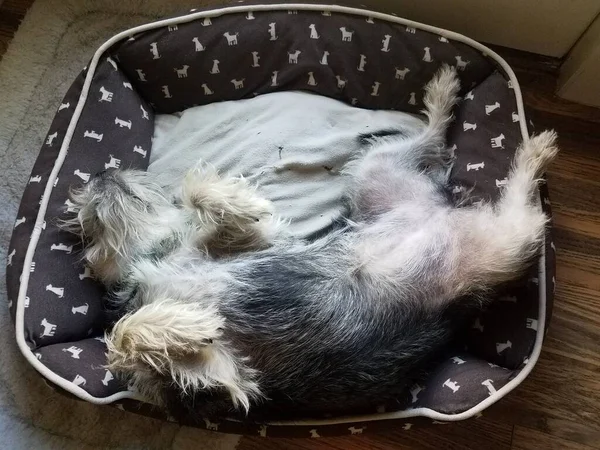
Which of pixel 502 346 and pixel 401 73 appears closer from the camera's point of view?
pixel 502 346

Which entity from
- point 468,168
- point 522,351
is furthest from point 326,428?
point 468,168

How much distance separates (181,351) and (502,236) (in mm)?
889

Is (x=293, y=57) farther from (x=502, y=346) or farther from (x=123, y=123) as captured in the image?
(x=502, y=346)

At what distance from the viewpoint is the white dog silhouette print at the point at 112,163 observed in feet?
6.63

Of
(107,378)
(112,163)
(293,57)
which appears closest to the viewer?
(107,378)

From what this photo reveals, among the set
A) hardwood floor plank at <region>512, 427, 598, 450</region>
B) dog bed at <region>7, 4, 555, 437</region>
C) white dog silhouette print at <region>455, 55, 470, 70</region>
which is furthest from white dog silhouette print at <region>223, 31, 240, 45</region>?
hardwood floor plank at <region>512, 427, 598, 450</region>

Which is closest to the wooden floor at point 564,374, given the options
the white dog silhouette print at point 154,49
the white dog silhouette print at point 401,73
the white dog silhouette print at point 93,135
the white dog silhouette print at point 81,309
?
the white dog silhouette print at point 401,73

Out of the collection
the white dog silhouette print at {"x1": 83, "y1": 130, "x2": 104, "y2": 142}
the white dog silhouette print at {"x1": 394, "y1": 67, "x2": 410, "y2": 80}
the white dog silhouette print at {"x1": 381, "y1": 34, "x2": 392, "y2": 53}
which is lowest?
the white dog silhouette print at {"x1": 83, "y1": 130, "x2": 104, "y2": 142}

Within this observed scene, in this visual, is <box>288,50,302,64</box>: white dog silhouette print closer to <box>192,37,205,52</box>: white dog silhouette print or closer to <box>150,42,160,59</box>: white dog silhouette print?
<box>192,37,205,52</box>: white dog silhouette print

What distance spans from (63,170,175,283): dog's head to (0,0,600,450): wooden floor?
75 cm

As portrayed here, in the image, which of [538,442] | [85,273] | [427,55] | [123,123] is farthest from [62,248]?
[538,442]

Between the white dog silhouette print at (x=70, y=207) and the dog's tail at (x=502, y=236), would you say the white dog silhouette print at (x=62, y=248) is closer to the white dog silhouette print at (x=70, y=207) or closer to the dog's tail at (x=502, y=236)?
the white dog silhouette print at (x=70, y=207)

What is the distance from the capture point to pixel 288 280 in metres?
1.66

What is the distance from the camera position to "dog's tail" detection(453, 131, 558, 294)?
1.68m
